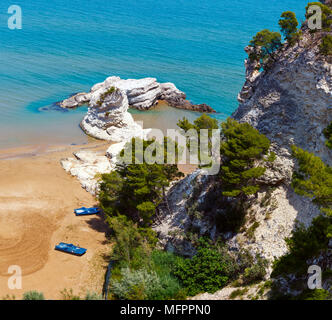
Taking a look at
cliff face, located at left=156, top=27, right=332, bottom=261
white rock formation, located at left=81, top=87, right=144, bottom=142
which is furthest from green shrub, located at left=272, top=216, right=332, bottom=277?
white rock formation, located at left=81, top=87, right=144, bottom=142

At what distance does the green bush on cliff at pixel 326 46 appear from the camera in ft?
88.6

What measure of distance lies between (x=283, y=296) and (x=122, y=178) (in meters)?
18.5

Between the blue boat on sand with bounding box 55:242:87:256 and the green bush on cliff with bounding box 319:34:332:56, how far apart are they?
86.3ft

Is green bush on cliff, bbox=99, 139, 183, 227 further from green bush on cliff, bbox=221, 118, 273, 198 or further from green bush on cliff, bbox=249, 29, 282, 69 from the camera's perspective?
green bush on cliff, bbox=249, 29, 282, 69

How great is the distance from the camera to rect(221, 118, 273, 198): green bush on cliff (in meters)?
27.1

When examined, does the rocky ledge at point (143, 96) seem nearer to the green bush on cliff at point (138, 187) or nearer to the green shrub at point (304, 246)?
the green bush on cliff at point (138, 187)

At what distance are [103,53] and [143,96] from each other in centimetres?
3405

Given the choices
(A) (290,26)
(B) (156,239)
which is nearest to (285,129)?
(A) (290,26)

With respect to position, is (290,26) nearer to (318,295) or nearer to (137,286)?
(318,295)

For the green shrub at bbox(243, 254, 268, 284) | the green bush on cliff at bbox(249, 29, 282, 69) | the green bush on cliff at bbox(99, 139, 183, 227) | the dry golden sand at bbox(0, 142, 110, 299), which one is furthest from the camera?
the green bush on cliff at bbox(249, 29, 282, 69)

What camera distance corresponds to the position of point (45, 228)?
3578 cm

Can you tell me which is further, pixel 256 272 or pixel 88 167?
pixel 88 167

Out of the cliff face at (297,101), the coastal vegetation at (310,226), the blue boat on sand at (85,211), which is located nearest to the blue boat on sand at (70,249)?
the blue boat on sand at (85,211)

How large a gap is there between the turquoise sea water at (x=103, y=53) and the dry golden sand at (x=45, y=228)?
974cm
